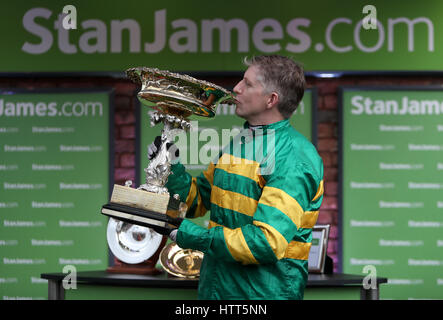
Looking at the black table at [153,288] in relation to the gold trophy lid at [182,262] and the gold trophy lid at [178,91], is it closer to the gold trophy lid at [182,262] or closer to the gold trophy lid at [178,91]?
Answer: the gold trophy lid at [182,262]

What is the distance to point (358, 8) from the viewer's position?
Result: 3.48 m

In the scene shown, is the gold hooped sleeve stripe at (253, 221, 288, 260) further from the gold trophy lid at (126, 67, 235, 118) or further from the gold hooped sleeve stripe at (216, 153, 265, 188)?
the gold trophy lid at (126, 67, 235, 118)

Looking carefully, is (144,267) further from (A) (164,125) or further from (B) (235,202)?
(B) (235,202)

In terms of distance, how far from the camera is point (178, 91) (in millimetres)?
2006

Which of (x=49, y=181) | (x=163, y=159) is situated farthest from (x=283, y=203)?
(x=49, y=181)

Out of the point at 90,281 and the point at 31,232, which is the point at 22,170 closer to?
the point at 31,232

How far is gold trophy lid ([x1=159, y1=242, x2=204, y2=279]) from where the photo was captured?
2.69 m

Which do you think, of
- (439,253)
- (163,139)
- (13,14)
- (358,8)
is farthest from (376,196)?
(13,14)

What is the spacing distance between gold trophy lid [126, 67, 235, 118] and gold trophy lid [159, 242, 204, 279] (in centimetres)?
91

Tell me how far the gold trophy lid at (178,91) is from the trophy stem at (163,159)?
44mm

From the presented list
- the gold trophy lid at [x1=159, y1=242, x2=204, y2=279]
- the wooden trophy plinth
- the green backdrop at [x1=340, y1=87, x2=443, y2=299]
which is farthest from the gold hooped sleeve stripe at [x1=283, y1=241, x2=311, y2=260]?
the green backdrop at [x1=340, y1=87, x2=443, y2=299]

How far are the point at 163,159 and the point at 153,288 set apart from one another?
2.58 feet

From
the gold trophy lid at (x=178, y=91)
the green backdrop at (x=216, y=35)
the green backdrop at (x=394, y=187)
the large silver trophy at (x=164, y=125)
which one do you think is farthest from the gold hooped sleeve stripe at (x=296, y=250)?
the green backdrop at (x=216, y=35)

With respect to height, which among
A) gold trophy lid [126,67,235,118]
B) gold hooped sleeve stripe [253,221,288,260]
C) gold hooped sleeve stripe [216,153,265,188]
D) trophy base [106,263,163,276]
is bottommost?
trophy base [106,263,163,276]
